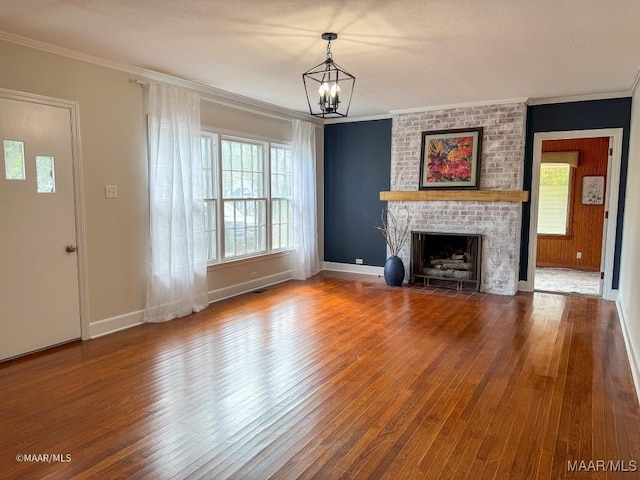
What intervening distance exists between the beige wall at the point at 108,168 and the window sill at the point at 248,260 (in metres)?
1.06

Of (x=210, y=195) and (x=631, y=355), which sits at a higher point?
(x=210, y=195)

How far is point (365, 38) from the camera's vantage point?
3400 millimetres

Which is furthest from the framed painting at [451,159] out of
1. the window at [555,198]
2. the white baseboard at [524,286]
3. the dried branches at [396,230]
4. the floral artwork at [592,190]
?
the floral artwork at [592,190]

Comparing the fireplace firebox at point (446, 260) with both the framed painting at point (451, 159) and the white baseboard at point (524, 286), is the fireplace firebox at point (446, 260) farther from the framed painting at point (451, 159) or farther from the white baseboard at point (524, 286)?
the framed painting at point (451, 159)

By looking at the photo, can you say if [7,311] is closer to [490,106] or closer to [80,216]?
[80,216]

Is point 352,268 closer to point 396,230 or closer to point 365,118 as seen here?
point 396,230

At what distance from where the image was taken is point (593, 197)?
7.71 metres

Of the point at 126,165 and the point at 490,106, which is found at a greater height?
the point at 490,106

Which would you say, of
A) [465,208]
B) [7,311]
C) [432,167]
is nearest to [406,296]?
[465,208]

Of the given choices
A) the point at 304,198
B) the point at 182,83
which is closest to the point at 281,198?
the point at 304,198

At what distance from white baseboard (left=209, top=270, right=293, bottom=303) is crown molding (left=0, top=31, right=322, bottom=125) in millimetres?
2342

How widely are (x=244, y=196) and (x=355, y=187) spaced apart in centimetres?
219

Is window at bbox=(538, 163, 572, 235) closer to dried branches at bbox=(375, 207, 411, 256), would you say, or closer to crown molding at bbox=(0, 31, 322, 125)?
dried branches at bbox=(375, 207, 411, 256)

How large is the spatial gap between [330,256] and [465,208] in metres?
2.55
